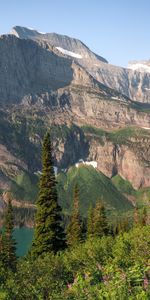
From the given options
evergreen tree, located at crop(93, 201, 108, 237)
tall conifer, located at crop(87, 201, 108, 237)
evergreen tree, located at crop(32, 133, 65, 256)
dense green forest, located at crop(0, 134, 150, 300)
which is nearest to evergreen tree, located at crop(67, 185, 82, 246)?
tall conifer, located at crop(87, 201, 108, 237)

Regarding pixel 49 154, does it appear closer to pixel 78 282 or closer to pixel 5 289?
pixel 5 289

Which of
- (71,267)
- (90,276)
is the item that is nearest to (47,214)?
(71,267)

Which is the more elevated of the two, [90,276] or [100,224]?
[90,276]

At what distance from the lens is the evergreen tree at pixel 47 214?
225 feet

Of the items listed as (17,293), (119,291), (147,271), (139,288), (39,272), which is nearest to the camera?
(119,291)

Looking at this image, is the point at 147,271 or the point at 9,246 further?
the point at 9,246

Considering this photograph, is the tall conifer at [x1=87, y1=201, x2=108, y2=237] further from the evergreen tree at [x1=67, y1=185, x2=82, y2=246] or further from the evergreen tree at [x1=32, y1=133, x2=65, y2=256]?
the evergreen tree at [x1=32, y1=133, x2=65, y2=256]

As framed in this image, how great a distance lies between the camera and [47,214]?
69312mm

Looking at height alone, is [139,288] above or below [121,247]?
above

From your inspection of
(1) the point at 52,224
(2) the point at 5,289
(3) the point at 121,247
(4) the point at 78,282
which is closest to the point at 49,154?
(1) the point at 52,224

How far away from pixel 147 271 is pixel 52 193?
44248mm

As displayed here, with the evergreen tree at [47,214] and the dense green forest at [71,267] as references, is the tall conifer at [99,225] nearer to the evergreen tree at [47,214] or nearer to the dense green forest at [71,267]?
the evergreen tree at [47,214]

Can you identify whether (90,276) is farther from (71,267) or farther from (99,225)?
(99,225)

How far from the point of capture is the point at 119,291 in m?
21.0
